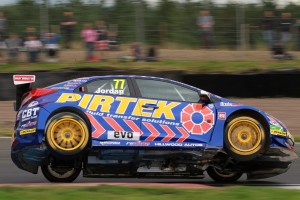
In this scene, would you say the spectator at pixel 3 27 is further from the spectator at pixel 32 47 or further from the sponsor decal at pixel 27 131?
the sponsor decal at pixel 27 131

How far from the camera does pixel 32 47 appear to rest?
19.4 m

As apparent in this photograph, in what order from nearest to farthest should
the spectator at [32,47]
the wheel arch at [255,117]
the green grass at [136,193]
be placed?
the green grass at [136,193]
the wheel arch at [255,117]
the spectator at [32,47]

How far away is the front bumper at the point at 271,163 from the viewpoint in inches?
325

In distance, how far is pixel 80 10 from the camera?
20703 mm

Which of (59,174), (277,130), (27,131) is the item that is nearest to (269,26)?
(277,130)

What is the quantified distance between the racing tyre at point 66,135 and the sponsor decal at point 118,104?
24 cm

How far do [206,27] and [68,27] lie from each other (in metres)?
4.48

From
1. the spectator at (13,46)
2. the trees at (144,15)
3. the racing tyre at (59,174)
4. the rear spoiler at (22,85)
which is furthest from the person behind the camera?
the trees at (144,15)

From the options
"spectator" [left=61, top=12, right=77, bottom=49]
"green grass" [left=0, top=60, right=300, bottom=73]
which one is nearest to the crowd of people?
"spectator" [left=61, top=12, right=77, bottom=49]

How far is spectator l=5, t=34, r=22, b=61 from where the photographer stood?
19406 mm

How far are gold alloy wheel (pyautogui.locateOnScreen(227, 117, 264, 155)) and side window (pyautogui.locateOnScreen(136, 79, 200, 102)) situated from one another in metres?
0.64

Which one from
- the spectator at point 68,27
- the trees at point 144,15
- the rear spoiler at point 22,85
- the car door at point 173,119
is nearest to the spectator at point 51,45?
the spectator at point 68,27

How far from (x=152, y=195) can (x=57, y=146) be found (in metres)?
1.97

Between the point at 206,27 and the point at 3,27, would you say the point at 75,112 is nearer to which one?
the point at 3,27
